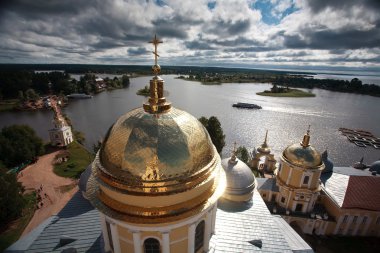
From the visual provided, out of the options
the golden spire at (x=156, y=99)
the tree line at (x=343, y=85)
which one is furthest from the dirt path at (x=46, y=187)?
the tree line at (x=343, y=85)

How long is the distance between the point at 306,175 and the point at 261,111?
39.1 meters

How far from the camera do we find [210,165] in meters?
5.96

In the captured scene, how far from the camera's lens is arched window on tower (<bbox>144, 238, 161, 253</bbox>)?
19.5 ft

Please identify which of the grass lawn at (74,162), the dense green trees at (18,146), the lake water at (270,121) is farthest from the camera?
the lake water at (270,121)

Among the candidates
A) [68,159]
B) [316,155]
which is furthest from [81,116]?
[316,155]

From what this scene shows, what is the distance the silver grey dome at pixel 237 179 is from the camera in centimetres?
1197

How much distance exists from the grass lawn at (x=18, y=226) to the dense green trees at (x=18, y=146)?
23.5 ft

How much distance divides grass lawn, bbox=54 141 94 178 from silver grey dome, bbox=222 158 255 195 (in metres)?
16.3

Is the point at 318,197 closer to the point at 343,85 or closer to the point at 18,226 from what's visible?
the point at 18,226

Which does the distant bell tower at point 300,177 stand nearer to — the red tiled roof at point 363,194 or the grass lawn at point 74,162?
the red tiled roof at point 363,194

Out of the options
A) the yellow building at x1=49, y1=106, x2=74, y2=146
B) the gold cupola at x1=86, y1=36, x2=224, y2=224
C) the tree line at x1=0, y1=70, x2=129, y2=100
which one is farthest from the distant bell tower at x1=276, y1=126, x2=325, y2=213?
the tree line at x1=0, y1=70, x2=129, y2=100

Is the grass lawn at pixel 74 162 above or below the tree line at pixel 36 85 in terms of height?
below

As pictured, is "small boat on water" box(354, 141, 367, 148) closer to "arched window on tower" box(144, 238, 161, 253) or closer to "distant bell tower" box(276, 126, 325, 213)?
"distant bell tower" box(276, 126, 325, 213)

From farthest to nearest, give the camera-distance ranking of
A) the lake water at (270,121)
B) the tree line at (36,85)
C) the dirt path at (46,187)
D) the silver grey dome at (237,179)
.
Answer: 1. the tree line at (36,85)
2. the lake water at (270,121)
3. the dirt path at (46,187)
4. the silver grey dome at (237,179)
